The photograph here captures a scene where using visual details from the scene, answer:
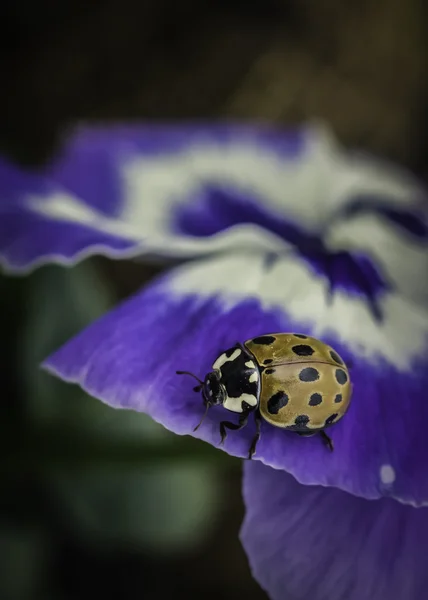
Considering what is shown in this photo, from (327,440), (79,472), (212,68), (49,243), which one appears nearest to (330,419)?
(327,440)

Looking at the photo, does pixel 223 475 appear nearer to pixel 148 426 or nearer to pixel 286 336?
pixel 148 426

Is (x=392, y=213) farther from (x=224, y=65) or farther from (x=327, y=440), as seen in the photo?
(x=224, y=65)

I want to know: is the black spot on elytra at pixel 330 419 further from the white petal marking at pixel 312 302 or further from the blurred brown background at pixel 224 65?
the blurred brown background at pixel 224 65

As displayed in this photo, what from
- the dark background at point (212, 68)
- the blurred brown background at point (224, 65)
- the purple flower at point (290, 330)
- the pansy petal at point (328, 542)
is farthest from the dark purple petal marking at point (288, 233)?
the blurred brown background at point (224, 65)

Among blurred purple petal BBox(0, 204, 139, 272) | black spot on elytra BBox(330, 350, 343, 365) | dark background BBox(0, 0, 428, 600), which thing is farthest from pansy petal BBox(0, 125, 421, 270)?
dark background BBox(0, 0, 428, 600)

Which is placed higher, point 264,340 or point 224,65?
point 264,340

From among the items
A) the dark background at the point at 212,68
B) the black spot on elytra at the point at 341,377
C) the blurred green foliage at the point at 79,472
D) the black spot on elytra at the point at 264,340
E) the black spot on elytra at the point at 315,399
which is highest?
the black spot on elytra at the point at 341,377
